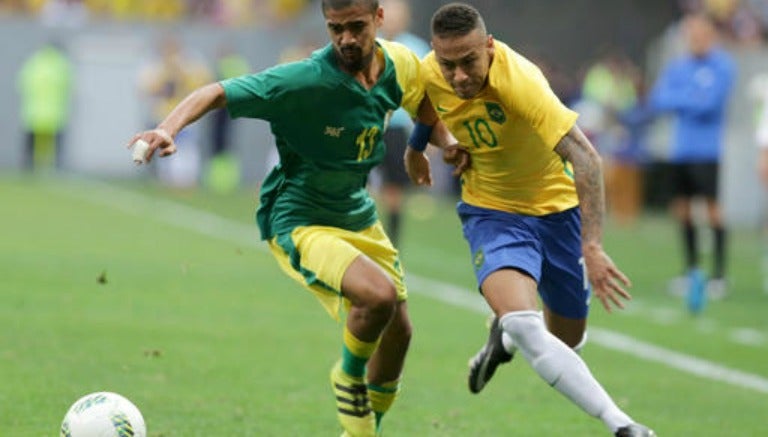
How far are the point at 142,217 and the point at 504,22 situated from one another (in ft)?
33.4

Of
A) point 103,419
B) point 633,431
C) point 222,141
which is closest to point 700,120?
point 633,431

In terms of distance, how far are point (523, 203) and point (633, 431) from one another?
1.78 m

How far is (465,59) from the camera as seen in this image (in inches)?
295

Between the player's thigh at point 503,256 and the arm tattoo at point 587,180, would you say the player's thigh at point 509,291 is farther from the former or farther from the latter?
the arm tattoo at point 587,180

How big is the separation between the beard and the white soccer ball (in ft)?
5.84

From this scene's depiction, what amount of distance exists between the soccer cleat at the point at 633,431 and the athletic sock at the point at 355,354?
4.12ft

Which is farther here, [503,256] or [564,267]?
[564,267]

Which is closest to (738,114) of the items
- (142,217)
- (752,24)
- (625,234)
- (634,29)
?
(752,24)

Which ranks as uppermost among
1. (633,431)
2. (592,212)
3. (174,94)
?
(592,212)

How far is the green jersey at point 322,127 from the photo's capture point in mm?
7457

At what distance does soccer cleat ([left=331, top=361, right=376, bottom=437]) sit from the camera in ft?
25.0

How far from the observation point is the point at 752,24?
2695 centimetres

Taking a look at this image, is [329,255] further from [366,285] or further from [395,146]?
[395,146]

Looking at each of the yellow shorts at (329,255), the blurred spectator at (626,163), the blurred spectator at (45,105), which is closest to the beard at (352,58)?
the yellow shorts at (329,255)
